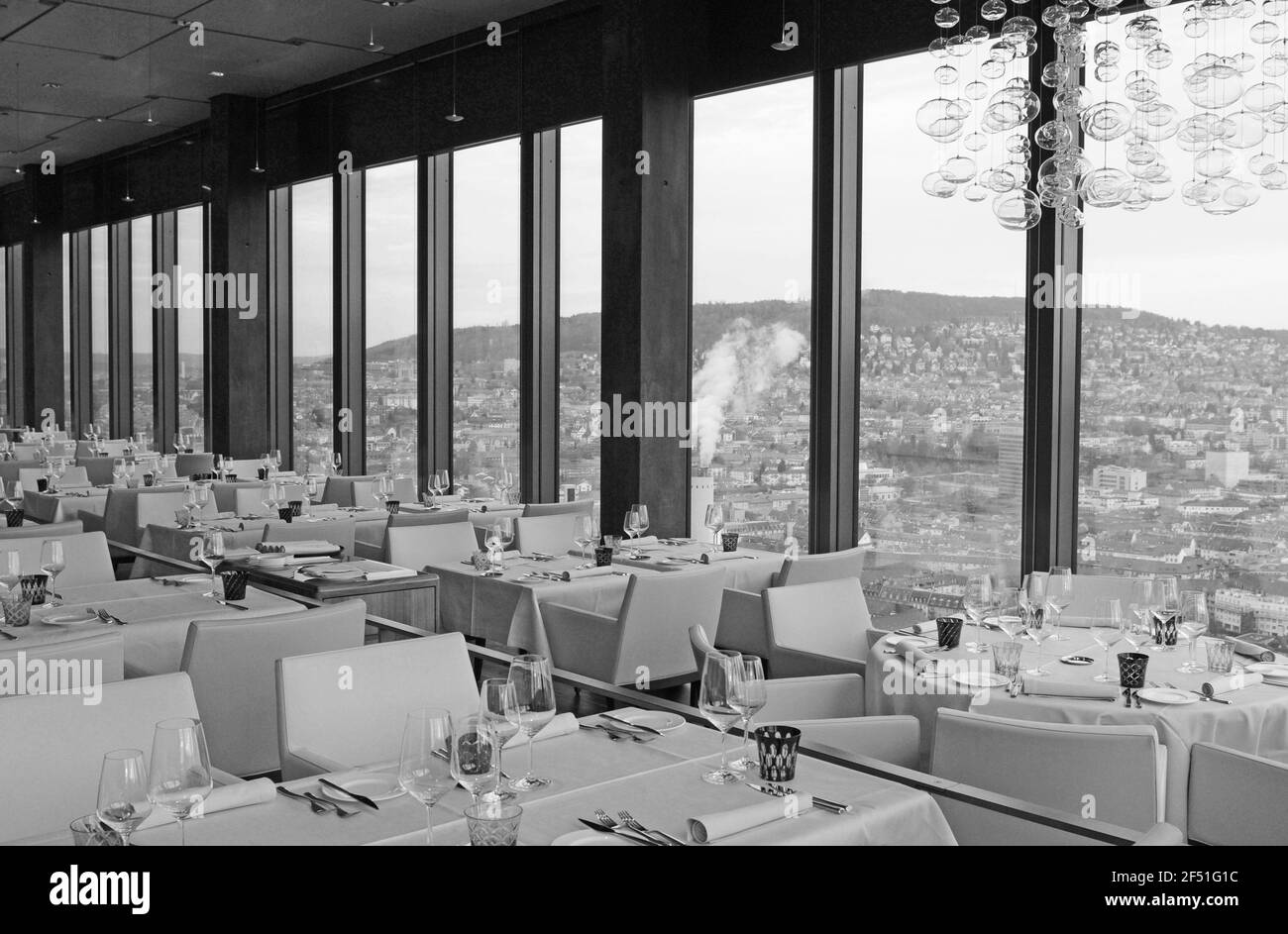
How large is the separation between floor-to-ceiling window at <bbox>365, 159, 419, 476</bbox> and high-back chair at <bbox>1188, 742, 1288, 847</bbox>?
851cm

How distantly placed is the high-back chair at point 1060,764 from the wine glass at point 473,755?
3.60ft

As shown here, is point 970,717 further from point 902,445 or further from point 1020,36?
point 902,445

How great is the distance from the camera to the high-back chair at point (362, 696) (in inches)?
107

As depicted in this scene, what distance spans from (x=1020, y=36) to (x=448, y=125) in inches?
254

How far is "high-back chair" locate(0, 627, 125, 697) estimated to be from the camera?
290cm

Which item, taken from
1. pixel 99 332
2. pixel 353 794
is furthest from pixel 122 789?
pixel 99 332

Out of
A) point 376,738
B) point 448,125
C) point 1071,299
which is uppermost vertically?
point 448,125

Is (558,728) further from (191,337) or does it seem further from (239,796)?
(191,337)

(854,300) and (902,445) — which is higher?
(854,300)

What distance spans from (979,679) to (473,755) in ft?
6.58

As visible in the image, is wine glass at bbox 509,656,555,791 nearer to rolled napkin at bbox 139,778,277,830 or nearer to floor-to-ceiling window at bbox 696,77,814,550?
rolled napkin at bbox 139,778,277,830
